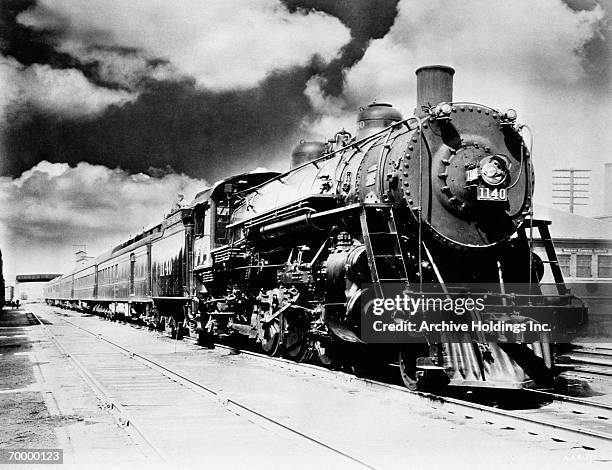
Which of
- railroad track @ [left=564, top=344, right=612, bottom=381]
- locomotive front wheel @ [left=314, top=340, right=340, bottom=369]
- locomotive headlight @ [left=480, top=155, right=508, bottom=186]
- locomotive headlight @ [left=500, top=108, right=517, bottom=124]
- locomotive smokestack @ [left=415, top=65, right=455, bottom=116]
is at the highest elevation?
locomotive smokestack @ [left=415, top=65, right=455, bottom=116]

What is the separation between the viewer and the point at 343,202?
32.3ft

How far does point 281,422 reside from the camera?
6.78m

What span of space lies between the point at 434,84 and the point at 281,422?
5054 millimetres

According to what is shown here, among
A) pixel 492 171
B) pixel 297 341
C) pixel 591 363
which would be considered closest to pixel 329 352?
pixel 297 341

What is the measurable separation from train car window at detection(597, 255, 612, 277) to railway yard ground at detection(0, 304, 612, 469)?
1927cm

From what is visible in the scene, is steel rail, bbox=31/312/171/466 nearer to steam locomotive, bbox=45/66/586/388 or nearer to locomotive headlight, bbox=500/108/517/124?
steam locomotive, bbox=45/66/586/388

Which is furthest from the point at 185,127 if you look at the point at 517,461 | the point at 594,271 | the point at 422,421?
the point at 594,271

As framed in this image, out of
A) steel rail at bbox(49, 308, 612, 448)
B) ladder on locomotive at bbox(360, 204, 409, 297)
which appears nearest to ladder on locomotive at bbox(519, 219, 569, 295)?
steel rail at bbox(49, 308, 612, 448)

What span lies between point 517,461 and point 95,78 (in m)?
6.47

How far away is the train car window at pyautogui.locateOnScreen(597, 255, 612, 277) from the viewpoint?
29.0 metres

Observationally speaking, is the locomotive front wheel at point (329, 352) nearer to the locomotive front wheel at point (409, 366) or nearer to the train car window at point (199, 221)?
the locomotive front wheel at point (409, 366)

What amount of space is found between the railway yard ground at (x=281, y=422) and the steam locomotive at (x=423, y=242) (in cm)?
49

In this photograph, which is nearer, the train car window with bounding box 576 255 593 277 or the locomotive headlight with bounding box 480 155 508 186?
the locomotive headlight with bounding box 480 155 508 186

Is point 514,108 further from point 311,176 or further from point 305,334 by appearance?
point 305,334
